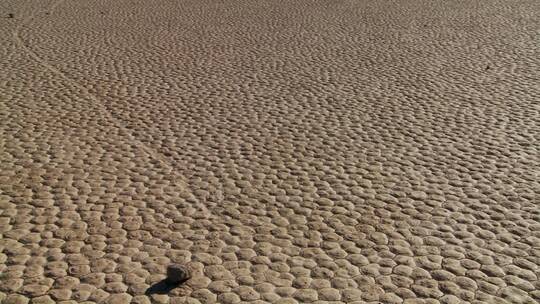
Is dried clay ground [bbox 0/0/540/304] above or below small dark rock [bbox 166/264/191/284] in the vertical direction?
above

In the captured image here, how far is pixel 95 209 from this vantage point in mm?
3875

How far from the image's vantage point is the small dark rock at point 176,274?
10.0ft

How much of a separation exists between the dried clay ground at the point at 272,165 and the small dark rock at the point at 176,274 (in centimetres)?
6

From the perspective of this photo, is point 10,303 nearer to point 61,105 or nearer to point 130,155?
point 130,155

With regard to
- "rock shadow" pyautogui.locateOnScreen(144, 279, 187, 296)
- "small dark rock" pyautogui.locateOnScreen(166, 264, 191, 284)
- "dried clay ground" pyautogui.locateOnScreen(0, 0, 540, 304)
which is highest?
"dried clay ground" pyautogui.locateOnScreen(0, 0, 540, 304)

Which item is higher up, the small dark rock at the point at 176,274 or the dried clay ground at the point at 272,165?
the dried clay ground at the point at 272,165

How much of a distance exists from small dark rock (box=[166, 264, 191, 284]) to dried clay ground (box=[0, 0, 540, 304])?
6 centimetres

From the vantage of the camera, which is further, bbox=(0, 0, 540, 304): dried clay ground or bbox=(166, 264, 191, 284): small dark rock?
bbox=(0, 0, 540, 304): dried clay ground

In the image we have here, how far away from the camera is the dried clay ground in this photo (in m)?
3.18

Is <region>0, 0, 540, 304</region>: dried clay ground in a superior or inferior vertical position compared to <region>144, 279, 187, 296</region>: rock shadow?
superior

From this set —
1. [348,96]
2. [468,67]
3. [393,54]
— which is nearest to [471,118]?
[348,96]

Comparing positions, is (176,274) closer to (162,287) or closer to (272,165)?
(162,287)

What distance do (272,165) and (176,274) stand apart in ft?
5.29

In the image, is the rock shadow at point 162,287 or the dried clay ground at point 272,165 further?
the dried clay ground at point 272,165
